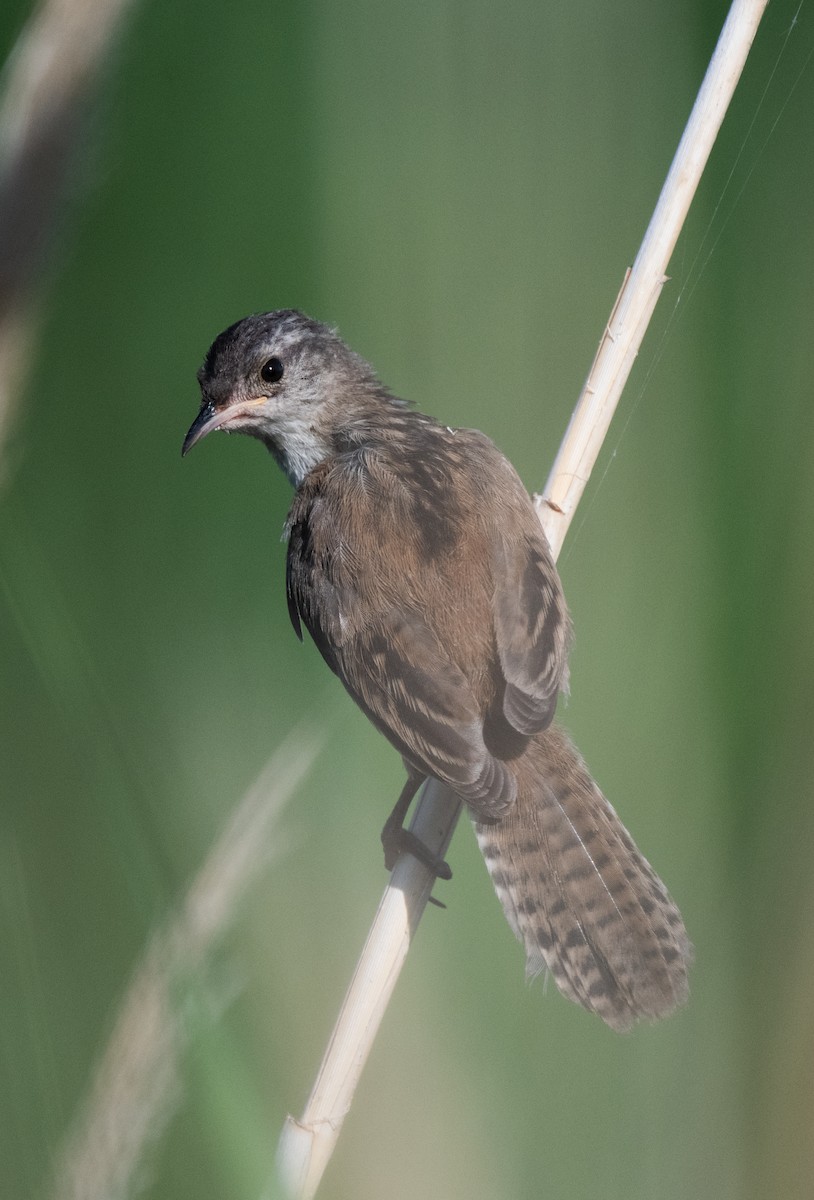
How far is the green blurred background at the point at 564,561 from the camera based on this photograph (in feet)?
5.57

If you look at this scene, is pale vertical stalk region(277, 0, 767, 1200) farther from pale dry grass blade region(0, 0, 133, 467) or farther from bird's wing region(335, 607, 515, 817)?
pale dry grass blade region(0, 0, 133, 467)

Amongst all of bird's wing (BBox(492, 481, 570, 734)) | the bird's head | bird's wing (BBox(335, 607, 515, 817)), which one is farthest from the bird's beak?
bird's wing (BBox(492, 481, 570, 734))

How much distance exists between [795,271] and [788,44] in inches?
16.5

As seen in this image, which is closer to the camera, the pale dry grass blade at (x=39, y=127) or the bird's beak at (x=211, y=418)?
the pale dry grass blade at (x=39, y=127)

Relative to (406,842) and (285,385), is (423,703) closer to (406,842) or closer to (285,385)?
(406,842)

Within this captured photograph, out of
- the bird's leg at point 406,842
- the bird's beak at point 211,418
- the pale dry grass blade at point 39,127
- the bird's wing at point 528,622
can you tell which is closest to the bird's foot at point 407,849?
the bird's leg at point 406,842

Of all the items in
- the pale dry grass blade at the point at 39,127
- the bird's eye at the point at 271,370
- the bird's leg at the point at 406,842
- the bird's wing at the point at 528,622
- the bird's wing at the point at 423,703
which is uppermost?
the pale dry grass blade at the point at 39,127

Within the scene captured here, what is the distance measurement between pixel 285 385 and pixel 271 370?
63 millimetres

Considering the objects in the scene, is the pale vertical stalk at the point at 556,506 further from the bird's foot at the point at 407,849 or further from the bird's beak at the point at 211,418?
the bird's beak at the point at 211,418

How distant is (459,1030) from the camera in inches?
69.7

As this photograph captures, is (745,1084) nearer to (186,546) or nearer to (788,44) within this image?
(186,546)

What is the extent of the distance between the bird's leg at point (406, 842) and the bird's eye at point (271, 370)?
95 centimetres

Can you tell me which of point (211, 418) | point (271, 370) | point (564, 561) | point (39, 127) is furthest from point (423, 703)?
point (39, 127)

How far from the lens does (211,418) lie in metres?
2.21
